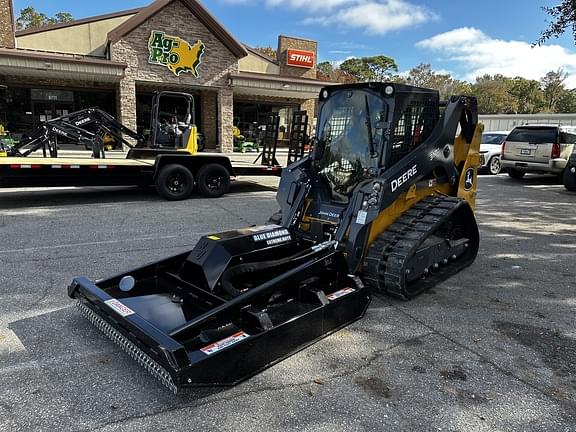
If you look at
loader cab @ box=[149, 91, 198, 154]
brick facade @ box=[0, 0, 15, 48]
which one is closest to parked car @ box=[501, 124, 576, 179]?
loader cab @ box=[149, 91, 198, 154]

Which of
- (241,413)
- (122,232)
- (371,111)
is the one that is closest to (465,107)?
(371,111)

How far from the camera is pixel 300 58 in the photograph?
2677 cm

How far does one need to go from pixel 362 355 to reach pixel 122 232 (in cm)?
489

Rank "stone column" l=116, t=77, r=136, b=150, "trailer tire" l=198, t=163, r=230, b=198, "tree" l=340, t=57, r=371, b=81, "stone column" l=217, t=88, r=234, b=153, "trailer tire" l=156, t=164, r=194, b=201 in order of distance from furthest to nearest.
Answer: "tree" l=340, t=57, r=371, b=81
"stone column" l=217, t=88, r=234, b=153
"stone column" l=116, t=77, r=136, b=150
"trailer tire" l=198, t=163, r=230, b=198
"trailer tire" l=156, t=164, r=194, b=201

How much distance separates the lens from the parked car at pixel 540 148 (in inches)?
526

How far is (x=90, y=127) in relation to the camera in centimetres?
1145

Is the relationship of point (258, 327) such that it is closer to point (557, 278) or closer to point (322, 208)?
point (322, 208)

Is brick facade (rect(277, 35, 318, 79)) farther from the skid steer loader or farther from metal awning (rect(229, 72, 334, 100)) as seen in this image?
the skid steer loader

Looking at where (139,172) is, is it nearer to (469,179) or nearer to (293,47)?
(469,179)

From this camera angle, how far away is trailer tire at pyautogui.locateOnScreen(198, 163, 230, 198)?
10.5 meters

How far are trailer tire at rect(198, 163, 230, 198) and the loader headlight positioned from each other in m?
6.75

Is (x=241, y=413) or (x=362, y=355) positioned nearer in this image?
(x=241, y=413)

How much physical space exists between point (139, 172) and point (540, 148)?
11574mm

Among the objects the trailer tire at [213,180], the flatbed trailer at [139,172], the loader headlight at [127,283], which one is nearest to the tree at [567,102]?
the flatbed trailer at [139,172]
